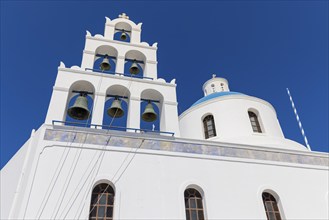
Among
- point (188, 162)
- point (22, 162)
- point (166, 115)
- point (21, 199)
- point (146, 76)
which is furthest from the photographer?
point (146, 76)

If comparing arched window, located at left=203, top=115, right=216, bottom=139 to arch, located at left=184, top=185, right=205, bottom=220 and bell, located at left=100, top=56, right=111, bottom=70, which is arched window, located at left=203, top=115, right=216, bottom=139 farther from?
bell, located at left=100, top=56, right=111, bottom=70

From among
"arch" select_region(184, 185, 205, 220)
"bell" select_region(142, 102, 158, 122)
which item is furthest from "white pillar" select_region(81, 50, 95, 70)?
"arch" select_region(184, 185, 205, 220)

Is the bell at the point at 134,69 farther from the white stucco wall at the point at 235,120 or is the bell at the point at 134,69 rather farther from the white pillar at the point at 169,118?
the white stucco wall at the point at 235,120

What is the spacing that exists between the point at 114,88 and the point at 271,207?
16.7 feet

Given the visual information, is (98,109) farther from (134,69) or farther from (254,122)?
(254,122)

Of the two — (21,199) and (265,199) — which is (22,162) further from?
(265,199)

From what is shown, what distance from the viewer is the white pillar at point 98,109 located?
6.72m

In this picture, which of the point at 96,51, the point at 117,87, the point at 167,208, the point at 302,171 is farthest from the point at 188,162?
the point at 96,51

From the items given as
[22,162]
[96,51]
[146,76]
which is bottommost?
[22,162]

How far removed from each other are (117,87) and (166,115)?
1.56m

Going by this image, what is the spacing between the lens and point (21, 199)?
5.19 metres

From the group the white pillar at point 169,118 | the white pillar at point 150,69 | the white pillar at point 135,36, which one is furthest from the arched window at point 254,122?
the white pillar at point 135,36

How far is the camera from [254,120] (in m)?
10.4

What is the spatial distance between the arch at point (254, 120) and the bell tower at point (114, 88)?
4003mm
